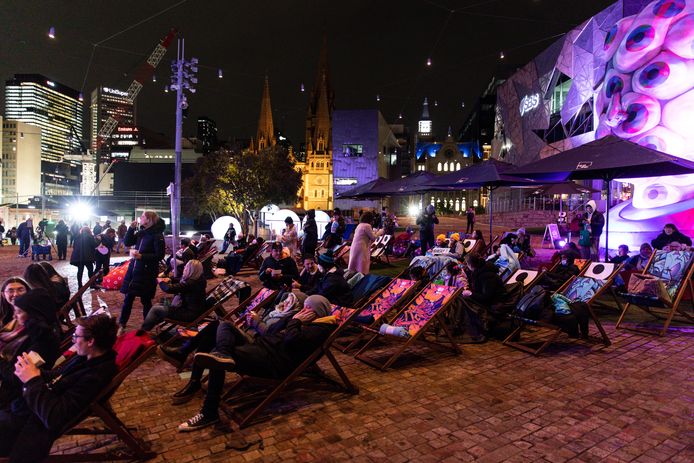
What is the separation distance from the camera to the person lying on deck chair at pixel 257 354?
3645 mm

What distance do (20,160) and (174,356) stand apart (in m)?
110

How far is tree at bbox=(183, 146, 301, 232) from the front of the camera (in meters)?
37.9

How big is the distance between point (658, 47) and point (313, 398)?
683 inches

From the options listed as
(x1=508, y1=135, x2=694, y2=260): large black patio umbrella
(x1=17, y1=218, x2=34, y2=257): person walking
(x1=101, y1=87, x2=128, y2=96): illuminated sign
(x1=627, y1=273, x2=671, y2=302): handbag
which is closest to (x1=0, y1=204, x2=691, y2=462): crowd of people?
(x1=627, y1=273, x2=671, y2=302): handbag

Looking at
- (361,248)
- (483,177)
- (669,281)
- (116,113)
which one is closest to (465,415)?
(361,248)

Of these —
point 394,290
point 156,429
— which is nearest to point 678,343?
point 394,290

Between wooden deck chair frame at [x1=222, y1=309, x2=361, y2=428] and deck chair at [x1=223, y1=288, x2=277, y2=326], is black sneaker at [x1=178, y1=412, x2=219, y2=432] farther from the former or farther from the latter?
deck chair at [x1=223, y1=288, x2=277, y2=326]

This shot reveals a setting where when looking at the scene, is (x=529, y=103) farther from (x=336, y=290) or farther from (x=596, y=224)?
(x=336, y=290)

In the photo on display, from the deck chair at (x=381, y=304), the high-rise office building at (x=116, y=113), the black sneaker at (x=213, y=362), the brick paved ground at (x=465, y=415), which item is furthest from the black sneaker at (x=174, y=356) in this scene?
the high-rise office building at (x=116, y=113)

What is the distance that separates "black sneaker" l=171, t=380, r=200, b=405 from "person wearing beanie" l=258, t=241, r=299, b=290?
240cm

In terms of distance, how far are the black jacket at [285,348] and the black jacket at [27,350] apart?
1374mm

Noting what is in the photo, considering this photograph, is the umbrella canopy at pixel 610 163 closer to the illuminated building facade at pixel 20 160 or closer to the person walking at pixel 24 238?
the person walking at pixel 24 238

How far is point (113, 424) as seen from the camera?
3.01m

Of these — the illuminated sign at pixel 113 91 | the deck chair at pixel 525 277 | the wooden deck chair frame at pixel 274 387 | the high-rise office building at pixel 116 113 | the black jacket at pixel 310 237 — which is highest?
the illuminated sign at pixel 113 91
